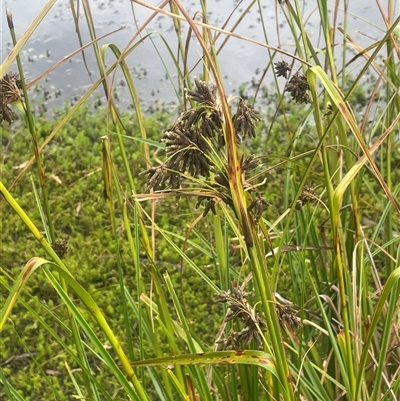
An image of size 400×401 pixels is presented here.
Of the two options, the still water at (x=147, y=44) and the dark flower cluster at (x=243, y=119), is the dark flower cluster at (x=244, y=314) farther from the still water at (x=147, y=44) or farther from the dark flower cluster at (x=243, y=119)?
the still water at (x=147, y=44)

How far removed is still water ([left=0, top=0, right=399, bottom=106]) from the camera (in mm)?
2889

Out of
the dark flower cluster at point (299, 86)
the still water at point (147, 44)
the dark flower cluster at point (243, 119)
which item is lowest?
the still water at point (147, 44)

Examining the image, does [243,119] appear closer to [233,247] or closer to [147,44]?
[233,247]

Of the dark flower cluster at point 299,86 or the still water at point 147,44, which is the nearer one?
the dark flower cluster at point 299,86

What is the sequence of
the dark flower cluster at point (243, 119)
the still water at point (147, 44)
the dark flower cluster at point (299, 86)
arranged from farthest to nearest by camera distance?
1. the still water at point (147, 44)
2. the dark flower cluster at point (299, 86)
3. the dark flower cluster at point (243, 119)

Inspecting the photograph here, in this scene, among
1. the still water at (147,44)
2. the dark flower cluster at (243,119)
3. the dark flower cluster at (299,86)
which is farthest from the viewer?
the still water at (147,44)

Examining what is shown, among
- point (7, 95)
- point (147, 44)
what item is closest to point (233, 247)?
point (7, 95)

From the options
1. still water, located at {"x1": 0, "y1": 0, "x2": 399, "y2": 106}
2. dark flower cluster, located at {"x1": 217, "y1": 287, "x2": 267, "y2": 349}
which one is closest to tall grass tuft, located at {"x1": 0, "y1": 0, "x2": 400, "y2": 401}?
dark flower cluster, located at {"x1": 217, "y1": 287, "x2": 267, "y2": 349}

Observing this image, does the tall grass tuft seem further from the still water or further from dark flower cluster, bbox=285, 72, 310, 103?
the still water

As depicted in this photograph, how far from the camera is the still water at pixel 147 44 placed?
9.48ft

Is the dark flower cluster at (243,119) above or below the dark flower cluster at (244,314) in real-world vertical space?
above

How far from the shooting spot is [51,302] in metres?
1.79

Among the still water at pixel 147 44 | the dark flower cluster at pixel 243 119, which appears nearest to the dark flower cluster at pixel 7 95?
the dark flower cluster at pixel 243 119

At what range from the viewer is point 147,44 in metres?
3.31
